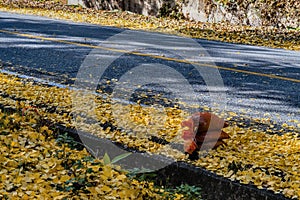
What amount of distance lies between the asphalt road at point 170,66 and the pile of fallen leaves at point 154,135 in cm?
54

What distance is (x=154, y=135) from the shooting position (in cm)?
339

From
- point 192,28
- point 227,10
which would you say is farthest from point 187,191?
point 227,10

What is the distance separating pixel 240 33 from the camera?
9773 mm

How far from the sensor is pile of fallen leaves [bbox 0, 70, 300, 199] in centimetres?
Result: 280

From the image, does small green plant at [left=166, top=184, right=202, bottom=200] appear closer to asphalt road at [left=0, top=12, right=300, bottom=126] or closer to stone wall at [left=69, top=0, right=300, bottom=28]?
asphalt road at [left=0, top=12, right=300, bottom=126]

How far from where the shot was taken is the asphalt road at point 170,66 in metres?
4.56

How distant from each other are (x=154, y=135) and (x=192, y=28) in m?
7.10

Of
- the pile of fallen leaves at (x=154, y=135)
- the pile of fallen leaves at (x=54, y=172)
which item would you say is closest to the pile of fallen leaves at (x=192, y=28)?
the pile of fallen leaves at (x=154, y=135)

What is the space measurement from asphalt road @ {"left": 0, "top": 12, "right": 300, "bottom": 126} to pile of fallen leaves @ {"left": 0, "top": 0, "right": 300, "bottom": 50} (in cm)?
95

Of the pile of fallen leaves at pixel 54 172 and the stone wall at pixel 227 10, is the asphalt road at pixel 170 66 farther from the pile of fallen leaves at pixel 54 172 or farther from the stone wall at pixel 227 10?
the stone wall at pixel 227 10

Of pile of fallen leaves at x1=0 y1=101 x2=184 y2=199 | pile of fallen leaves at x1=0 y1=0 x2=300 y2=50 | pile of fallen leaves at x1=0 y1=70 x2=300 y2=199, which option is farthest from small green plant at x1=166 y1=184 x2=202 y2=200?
pile of fallen leaves at x1=0 y1=0 x2=300 y2=50

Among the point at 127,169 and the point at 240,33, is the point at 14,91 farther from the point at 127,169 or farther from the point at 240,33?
the point at 240,33

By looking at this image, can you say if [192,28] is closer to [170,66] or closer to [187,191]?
[170,66]

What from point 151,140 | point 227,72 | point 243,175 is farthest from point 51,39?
point 243,175
